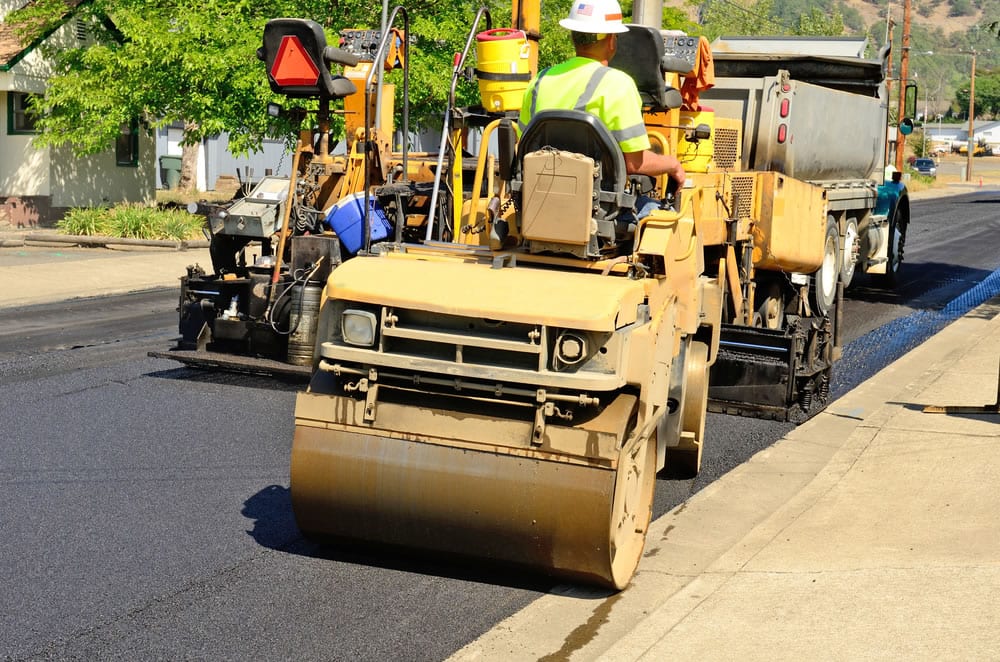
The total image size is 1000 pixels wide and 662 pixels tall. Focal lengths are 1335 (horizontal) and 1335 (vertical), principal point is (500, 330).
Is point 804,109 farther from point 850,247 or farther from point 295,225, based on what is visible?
point 295,225

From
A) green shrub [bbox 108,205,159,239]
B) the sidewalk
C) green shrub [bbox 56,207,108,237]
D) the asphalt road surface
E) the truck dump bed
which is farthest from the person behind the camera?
green shrub [bbox 56,207,108,237]

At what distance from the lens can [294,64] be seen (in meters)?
9.96

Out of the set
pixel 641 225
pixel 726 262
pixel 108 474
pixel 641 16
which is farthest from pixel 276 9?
pixel 641 225

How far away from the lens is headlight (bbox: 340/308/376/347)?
5918mm

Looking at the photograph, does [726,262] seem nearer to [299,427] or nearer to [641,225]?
[641,225]

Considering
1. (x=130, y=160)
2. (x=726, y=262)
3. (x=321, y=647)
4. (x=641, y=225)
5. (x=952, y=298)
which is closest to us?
(x=321, y=647)

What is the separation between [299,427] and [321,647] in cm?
107

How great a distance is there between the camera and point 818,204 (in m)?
13.0

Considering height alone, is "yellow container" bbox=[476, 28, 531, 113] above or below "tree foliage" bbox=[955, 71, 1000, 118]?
below

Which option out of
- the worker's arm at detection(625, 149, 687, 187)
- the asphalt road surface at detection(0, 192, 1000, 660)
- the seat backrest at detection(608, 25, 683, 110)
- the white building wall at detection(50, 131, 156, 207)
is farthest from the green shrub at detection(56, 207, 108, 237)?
the worker's arm at detection(625, 149, 687, 187)

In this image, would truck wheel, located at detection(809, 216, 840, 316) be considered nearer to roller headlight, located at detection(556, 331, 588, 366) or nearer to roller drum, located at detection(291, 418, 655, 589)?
roller drum, located at detection(291, 418, 655, 589)

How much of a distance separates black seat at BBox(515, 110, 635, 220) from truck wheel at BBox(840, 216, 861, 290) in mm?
10947

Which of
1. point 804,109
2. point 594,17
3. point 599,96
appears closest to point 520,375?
point 599,96

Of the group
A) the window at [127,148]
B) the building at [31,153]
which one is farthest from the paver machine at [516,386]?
the window at [127,148]
